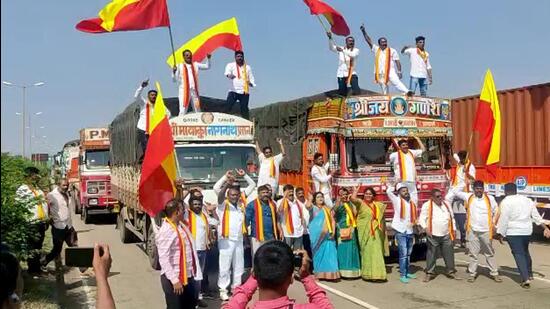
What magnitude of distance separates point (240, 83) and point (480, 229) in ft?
19.8

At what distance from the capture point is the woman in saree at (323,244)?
9.17 meters

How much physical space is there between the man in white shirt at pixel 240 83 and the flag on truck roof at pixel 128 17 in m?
3.26

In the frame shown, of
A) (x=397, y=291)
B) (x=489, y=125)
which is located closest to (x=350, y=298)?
(x=397, y=291)

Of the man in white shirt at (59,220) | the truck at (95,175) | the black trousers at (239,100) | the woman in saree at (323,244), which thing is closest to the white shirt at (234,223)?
the woman in saree at (323,244)

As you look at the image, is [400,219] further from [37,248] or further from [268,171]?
[37,248]

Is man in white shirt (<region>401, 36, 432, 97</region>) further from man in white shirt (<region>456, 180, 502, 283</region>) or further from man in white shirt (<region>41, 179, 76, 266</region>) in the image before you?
man in white shirt (<region>41, 179, 76, 266</region>)

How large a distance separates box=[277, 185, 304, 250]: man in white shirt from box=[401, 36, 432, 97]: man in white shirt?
5233 mm

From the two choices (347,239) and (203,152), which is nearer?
(347,239)

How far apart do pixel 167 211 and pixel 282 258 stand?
3.19m

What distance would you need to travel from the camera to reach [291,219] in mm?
9164

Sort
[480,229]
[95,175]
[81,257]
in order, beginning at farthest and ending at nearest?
[95,175] < [480,229] < [81,257]

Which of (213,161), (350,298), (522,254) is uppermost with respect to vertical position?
(213,161)

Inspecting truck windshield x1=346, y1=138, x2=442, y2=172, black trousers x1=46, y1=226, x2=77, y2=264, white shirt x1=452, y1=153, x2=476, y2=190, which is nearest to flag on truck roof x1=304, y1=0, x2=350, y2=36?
truck windshield x1=346, y1=138, x2=442, y2=172

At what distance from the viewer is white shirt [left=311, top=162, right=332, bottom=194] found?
10.1 metres
